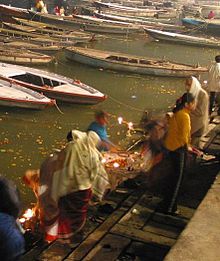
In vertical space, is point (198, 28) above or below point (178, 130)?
above

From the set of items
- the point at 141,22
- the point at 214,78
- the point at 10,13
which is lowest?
the point at 214,78

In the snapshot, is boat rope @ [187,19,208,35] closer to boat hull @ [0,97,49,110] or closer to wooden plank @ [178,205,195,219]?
boat hull @ [0,97,49,110]

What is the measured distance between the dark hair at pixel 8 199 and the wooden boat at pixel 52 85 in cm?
1313

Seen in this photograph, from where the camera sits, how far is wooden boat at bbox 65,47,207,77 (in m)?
22.5

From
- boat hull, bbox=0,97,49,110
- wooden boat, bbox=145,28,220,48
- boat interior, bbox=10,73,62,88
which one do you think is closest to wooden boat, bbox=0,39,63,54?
boat interior, bbox=10,73,62,88

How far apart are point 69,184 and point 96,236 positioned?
957mm

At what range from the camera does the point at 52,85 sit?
56.1ft

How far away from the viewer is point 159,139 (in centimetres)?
698

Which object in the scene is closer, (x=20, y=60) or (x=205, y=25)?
(x=20, y=60)

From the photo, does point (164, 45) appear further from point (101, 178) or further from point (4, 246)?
point (4, 246)

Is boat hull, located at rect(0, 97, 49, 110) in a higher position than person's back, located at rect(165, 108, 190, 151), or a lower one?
lower

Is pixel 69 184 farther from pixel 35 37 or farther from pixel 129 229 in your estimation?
pixel 35 37

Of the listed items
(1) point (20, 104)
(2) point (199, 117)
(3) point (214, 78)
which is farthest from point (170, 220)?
(1) point (20, 104)

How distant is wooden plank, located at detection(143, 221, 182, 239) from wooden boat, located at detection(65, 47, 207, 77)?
16.7 meters
